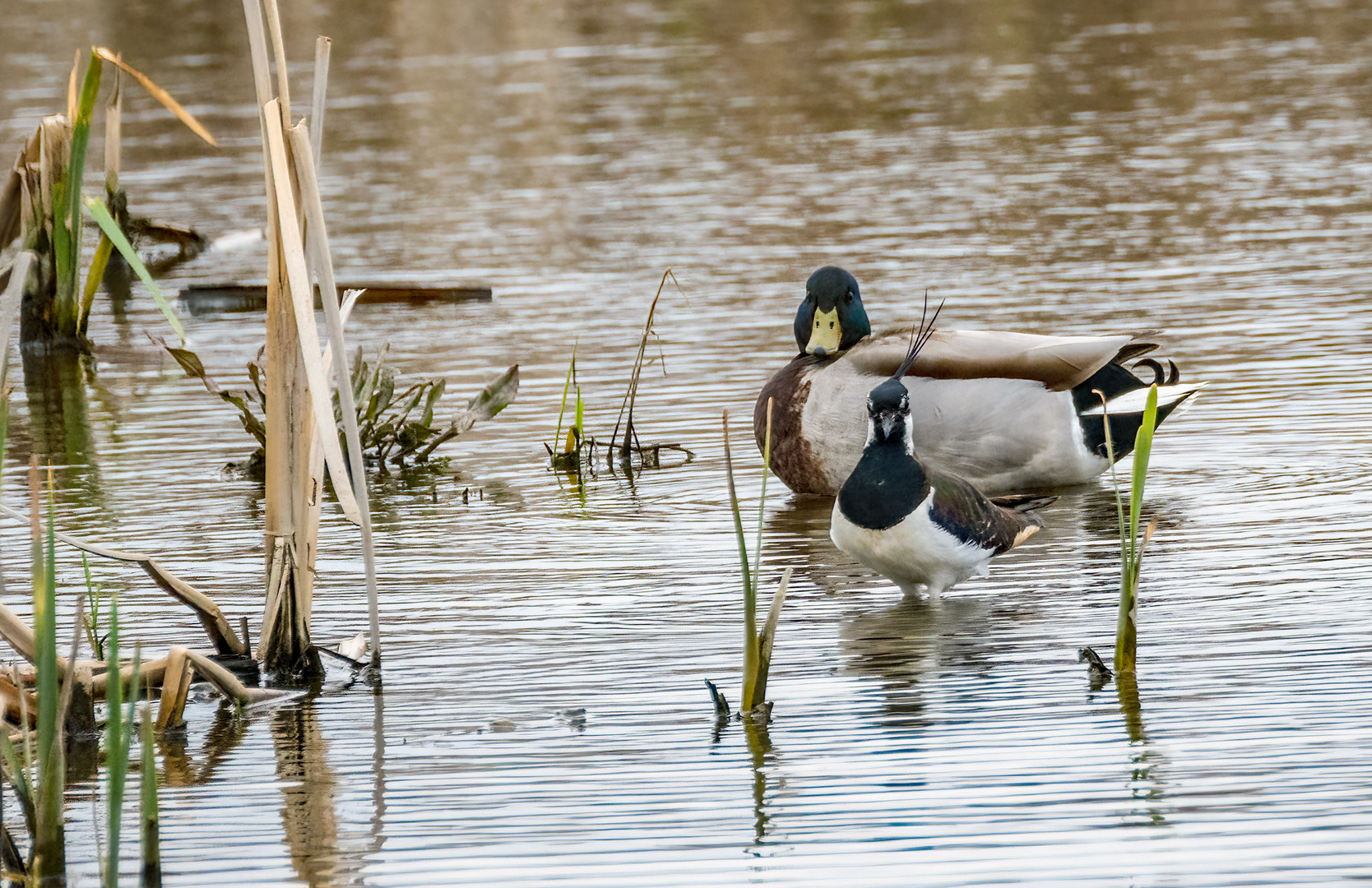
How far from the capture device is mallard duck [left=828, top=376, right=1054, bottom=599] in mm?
5301

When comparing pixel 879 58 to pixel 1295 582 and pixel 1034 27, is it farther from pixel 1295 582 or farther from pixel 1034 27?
pixel 1295 582

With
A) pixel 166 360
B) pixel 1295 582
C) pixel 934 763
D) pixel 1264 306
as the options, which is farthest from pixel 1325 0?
pixel 934 763

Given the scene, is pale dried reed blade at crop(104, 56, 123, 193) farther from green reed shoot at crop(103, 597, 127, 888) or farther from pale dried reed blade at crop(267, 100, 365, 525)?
green reed shoot at crop(103, 597, 127, 888)

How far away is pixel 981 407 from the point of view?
683cm

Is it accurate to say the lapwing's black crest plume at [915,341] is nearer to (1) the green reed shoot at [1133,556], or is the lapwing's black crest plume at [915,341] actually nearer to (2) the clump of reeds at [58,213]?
(1) the green reed shoot at [1133,556]

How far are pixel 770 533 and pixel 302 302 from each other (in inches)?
105

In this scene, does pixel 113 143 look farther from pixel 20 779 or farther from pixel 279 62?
pixel 20 779

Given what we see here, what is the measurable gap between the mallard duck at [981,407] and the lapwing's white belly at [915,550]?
1.35 meters

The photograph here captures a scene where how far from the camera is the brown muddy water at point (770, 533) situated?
12.8 feet

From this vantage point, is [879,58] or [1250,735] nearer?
[1250,735]

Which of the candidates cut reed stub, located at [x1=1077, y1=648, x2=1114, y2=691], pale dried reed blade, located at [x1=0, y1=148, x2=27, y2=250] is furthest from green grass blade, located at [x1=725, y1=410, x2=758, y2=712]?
pale dried reed blade, located at [x1=0, y1=148, x2=27, y2=250]

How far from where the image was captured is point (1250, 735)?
423 centimetres

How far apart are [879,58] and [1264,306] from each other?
11512mm

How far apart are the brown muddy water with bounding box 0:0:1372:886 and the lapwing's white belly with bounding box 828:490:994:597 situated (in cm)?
11
